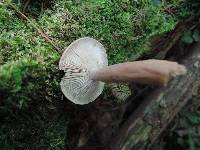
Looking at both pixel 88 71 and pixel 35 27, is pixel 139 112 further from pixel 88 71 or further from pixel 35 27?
pixel 35 27

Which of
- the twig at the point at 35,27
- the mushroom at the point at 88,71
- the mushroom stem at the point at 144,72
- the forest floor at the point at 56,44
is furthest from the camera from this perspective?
the twig at the point at 35,27

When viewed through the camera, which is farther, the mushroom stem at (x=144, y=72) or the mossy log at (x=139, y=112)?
the mossy log at (x=139, y=112)

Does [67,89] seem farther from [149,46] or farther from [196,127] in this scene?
[196,127]

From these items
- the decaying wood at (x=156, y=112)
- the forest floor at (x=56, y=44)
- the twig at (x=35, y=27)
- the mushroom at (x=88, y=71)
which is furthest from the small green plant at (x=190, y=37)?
the twig at (x=35, y=27)

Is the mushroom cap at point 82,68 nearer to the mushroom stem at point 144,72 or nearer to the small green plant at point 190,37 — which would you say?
the mushroom stem at point 144,72

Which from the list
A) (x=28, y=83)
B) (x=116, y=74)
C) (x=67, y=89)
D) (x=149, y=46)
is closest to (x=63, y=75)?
(x=67, y=89)

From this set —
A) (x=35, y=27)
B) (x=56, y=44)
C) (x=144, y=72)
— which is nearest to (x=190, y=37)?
(x=144, y=72)
